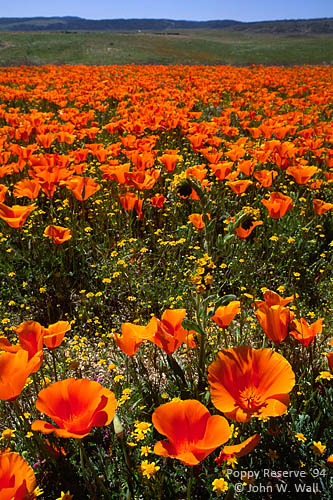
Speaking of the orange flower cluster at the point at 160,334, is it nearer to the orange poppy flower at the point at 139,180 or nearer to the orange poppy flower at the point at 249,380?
the orange poppy flower at the point at 249,380

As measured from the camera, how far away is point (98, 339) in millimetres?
2314

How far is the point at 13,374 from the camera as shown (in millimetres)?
1087

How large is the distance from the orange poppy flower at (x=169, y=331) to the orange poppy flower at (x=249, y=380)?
9.9 inches

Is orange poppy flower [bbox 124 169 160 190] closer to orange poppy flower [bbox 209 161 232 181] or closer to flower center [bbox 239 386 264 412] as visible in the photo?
orange poppy flower [bbox 209 161 232 181]

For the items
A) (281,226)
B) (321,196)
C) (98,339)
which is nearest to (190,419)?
(98,339)

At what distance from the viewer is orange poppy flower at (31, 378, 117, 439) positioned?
0.98 meters

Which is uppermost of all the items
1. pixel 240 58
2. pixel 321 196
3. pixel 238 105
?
pixel 240 58

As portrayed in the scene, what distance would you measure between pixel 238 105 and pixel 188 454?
7.27 meters

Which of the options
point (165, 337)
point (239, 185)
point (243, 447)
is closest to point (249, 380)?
point (243, 447)

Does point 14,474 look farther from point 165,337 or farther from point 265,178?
point 265,178

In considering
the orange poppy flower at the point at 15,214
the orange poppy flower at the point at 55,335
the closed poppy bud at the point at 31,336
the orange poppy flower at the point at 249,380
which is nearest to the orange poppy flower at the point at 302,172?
the orange poppy flower at the point at 15,214

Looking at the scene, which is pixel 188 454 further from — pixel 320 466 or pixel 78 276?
pixel 78 276

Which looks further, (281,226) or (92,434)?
(281,226)

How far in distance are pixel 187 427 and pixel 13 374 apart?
0.55m
